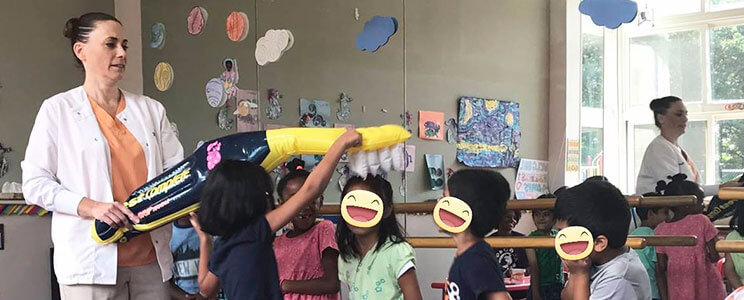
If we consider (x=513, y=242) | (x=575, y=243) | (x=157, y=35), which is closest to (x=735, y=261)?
(x=513, y=242)

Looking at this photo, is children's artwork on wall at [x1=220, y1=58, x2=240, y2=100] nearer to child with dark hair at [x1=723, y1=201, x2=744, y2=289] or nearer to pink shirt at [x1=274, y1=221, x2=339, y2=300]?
pink shirt at [x1=274, y1=221, x2=339, y2=300]

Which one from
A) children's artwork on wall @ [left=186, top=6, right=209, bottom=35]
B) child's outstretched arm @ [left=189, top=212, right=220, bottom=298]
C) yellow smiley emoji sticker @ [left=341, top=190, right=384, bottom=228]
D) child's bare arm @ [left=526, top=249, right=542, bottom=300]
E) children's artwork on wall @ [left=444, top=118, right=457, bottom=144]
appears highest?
children's artwork on wall @ [left=186, top=6, right=209, bottom=35]

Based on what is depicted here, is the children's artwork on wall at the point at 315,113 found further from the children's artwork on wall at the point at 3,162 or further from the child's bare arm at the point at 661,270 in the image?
the child's bare arm at the point at 661,270

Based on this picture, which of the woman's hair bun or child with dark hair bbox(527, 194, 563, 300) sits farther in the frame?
child with dark hair bbox(527, 194, 563, 300)

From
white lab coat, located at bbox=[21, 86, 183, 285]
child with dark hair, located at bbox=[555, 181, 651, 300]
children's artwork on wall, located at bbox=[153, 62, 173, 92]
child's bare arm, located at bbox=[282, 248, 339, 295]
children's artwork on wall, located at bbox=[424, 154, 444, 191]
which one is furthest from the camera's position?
children's artwork on wall, located at bbox=[153, 62, 173, 92]

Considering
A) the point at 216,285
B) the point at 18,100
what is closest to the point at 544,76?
the point at 216,285

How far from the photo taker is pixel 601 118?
129 inches

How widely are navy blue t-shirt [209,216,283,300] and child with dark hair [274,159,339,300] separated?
2.18 feet

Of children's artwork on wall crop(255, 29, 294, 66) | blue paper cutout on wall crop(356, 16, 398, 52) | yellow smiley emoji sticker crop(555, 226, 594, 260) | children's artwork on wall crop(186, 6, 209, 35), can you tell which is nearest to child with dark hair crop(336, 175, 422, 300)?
yellow smiley emoji sticker crop(555, 226, 594, 260)

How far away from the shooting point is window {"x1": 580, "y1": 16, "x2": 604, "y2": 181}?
3.26m

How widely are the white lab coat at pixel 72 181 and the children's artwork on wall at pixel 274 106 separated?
180 centimetres

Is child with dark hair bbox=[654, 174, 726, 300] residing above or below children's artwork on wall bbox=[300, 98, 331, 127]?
below

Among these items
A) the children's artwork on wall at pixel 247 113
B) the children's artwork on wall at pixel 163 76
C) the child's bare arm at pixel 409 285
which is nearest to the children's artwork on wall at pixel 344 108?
the children's artwork on wall at pixel 247 113

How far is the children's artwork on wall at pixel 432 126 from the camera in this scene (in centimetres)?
384
